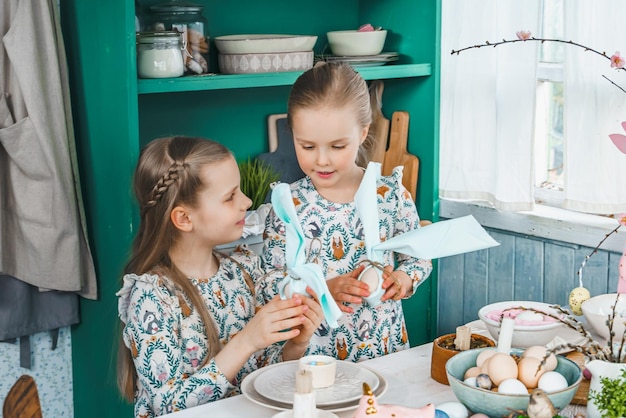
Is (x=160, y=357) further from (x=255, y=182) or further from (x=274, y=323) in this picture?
(x=255, y=182)

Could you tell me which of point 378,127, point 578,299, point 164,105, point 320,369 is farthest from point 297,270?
point 378,127

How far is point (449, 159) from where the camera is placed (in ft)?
9.73

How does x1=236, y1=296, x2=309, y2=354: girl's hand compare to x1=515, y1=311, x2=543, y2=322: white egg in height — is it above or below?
above

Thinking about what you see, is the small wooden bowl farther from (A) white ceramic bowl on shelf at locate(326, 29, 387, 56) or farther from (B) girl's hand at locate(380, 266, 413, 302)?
(A) white ceramic bowl on shelf at locate(326, 29, 387, 56)

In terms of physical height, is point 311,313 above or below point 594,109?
below

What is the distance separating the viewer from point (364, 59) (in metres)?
2.82

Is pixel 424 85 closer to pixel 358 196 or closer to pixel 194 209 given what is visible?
pixel 358 196

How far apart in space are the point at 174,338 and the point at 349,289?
0.40 meters

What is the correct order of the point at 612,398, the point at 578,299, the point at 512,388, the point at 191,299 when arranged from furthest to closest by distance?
1. the point at 578,299
2. the point at 191,299
3. the point at 512,388
4. the point at 612,398

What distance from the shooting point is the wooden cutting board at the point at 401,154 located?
9.71ft

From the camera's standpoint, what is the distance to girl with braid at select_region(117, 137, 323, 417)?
1.69 m

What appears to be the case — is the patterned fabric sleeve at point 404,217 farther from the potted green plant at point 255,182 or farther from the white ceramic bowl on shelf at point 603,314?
the potted green plant at point 255,182

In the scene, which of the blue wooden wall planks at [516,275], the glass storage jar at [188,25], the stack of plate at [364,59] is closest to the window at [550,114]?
the blue wooden wall planks at [516,275]

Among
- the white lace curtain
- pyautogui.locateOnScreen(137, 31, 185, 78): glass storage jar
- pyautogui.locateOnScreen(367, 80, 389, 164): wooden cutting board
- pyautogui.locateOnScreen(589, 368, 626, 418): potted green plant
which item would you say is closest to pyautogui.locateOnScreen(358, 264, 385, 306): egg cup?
pyautogui.locateOnScreen(589, 368, 626, 418): potted green plant
